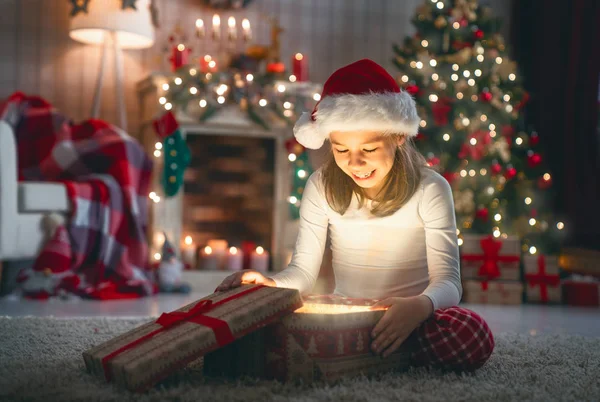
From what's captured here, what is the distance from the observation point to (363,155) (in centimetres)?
157

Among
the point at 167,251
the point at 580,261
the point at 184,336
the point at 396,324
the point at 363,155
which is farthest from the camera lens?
the point at 580,261

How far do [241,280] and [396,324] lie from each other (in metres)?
0.36

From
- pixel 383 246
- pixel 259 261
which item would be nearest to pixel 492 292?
pixel 259 261

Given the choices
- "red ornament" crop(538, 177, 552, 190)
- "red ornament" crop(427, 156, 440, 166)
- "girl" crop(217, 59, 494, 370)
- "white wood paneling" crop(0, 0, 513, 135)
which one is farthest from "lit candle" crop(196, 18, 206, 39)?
"girl" crop(217, 59, 494, 370)

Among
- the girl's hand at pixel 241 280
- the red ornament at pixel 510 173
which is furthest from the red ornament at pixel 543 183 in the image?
the girl's hand at pixel 241 280

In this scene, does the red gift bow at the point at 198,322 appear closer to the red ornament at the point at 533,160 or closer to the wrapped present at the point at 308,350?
the wrapped present at the point at 308,350

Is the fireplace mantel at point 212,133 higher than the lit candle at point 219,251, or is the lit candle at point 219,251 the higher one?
the fireplace mantel at point 212,133

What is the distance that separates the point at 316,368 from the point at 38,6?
3311mm

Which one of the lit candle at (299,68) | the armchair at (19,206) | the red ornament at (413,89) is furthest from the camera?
the lit candle at (299,68)

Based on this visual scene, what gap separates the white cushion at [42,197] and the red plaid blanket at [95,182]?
1.7 inches

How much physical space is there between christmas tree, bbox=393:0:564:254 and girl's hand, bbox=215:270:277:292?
2100 millimetres

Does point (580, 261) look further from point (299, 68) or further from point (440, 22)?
point (299, 68)

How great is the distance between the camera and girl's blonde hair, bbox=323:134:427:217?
165 cm

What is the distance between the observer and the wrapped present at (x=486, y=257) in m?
3.26
